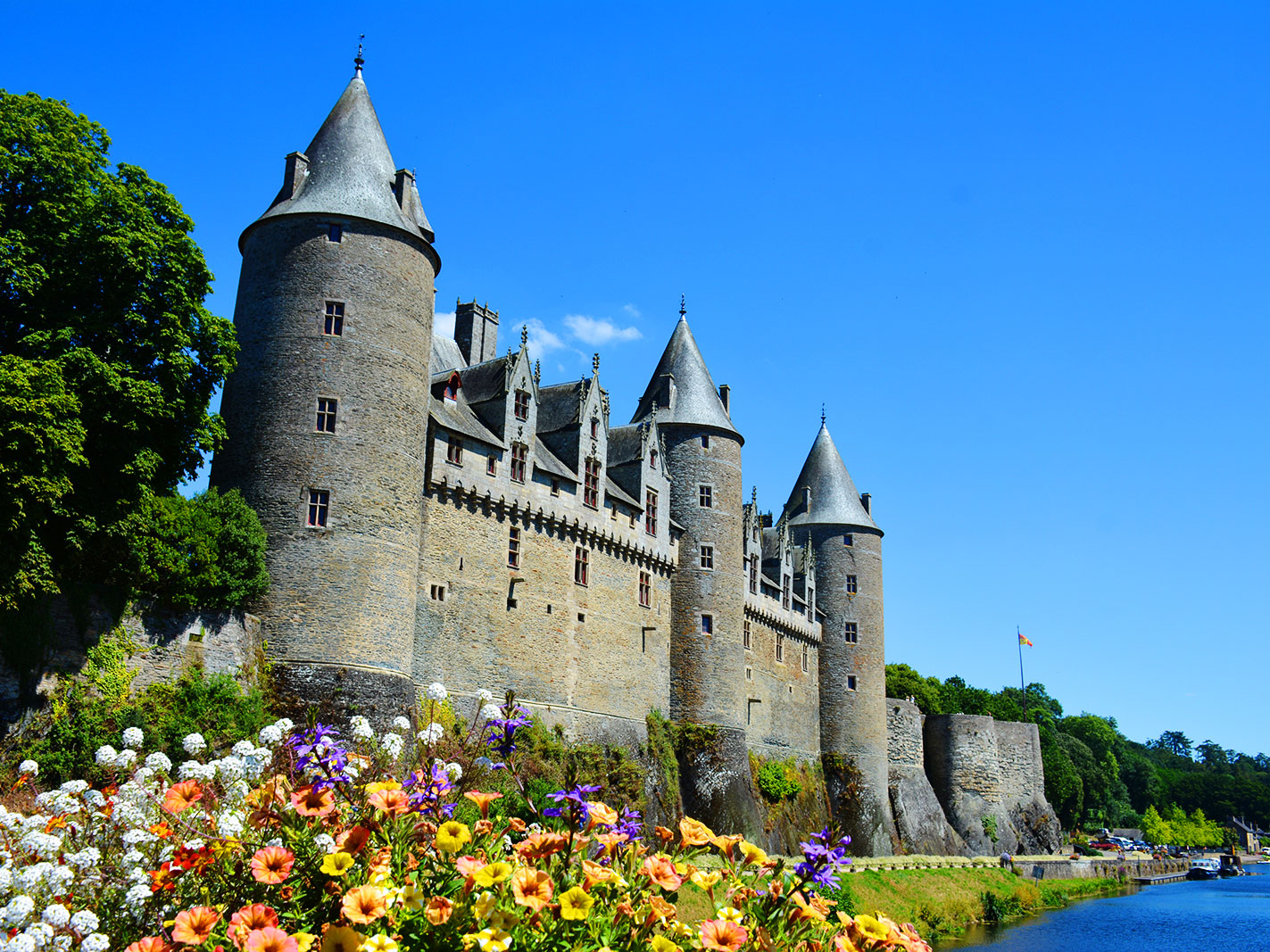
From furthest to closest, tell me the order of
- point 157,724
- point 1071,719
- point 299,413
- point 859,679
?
point 1071,719 → point 859,679 → point 299,413 → point 157,724

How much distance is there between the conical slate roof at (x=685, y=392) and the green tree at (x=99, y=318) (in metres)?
24.0

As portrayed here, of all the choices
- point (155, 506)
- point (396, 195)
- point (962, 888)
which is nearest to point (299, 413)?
point (155, 506)

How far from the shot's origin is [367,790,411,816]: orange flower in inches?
261

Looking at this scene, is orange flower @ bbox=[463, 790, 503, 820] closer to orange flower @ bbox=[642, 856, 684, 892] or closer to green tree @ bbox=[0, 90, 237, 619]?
orange flower @ bbox=[642, 856, 684, 892]

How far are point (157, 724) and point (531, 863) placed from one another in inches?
768

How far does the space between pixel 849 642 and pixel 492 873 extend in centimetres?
5401

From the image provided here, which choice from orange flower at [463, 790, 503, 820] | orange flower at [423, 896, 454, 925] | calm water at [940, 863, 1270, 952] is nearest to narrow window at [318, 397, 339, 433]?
orange flower at [463, 790, 503, 820]

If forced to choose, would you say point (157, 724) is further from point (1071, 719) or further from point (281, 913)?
point (1071, 719)

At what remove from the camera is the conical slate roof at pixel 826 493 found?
59.8 m

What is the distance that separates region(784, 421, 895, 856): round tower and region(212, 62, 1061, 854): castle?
0.20 metres

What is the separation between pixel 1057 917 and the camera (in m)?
48.3

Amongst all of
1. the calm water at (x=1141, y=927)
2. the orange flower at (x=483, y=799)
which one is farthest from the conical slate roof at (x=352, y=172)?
the calm water at (x=1141, y=927)

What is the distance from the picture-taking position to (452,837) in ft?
21.4

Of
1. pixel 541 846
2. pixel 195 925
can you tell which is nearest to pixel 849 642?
pixel 541 846
